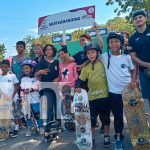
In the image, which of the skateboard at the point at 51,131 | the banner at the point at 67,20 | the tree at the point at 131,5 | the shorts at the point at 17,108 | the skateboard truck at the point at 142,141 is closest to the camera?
the skateboard truck at the point at 142,141

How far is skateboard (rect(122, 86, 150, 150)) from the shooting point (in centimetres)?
435

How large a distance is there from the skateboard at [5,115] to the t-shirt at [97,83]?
226cm

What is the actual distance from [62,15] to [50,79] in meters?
4.74

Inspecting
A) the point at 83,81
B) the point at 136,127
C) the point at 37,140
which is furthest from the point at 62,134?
the point at 136,127

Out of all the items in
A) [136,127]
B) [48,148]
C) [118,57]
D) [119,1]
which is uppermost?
[119,1]

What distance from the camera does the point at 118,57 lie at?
15.3 ft

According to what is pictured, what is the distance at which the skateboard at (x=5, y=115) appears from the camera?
6016 mm

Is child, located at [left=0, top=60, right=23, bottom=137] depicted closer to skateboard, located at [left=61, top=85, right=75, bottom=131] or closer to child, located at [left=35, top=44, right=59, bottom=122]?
child, located at [left=35, top=44, right=59, bottom=122]

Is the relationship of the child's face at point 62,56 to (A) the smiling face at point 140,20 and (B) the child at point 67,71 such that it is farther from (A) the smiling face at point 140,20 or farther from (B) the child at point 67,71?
(A) the smiling face at point 140,20

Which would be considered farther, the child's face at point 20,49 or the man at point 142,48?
the child's face at point 20,49

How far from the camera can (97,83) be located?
475 cm

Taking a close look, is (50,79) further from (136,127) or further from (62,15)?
(62,15)

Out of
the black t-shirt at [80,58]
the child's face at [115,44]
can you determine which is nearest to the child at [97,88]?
the child's face at [115,44]

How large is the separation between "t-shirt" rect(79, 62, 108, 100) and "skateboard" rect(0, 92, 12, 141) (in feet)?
7.43
